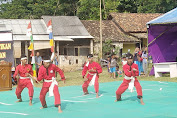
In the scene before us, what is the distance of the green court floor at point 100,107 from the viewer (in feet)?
29.4

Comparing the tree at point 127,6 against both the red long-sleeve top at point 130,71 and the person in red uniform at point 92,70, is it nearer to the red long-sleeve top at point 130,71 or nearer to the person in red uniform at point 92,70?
the person in red uniform at point 92,70

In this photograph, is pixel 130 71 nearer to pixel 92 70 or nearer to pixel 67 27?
pixel 92 70

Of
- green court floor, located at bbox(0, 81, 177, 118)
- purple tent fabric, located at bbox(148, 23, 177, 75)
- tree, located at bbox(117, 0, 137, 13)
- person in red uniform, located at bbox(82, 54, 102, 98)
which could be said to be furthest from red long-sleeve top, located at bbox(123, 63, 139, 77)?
tree, located at bbox(117, 0, 137, 13)

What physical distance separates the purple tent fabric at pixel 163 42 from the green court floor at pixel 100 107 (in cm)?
736

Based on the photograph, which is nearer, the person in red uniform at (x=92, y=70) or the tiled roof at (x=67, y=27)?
the person in red uniform at (x=92, y=70)

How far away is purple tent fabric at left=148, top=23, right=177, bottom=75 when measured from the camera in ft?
67.2

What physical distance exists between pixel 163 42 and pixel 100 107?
12086 mm

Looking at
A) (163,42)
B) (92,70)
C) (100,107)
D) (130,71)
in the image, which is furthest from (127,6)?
(100,107)

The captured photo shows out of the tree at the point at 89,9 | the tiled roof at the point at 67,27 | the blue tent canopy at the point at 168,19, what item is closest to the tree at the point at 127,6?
the tree at the point at 89,9

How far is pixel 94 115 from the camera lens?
8.87m

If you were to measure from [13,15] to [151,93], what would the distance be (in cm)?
3193

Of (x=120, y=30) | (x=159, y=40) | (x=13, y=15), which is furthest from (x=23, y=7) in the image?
(x=159, y=40)

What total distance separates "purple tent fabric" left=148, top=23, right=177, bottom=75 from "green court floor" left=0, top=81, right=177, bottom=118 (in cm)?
736

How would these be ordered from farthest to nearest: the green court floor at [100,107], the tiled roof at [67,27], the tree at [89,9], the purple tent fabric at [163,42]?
the tree at [89,9] → the tiled roof at [67,27] → the purple tent fabric at [163,42] → the green court floor at [100,107]
